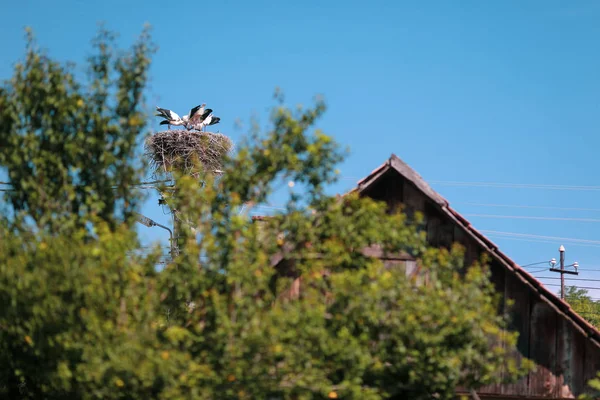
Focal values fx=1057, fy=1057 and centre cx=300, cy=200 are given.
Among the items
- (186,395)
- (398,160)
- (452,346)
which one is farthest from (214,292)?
(398,160)

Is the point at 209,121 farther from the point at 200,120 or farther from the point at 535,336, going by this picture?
the point at 535,336

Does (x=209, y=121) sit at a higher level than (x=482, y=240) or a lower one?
higher

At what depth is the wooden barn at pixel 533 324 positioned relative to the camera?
15.7 meters

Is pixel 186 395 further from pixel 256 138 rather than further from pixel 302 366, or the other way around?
pixel 256 138

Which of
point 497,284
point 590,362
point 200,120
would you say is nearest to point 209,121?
point 200,120

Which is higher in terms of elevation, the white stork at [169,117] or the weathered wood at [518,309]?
the white stork at [169,117]

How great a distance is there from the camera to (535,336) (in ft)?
51.9

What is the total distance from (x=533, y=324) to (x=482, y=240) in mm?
1525

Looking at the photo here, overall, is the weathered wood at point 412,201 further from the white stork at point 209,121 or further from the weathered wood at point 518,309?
the white stork at point 209,121

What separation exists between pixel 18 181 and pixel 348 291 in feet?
14.3

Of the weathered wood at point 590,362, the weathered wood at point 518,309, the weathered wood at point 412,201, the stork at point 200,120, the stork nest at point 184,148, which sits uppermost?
the stork at point 200,120

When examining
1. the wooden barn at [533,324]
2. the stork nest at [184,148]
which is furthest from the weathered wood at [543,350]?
the stork nest at [184,148]

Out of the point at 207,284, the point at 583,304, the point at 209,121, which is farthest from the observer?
the point at 583,304

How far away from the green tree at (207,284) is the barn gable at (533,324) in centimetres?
164
